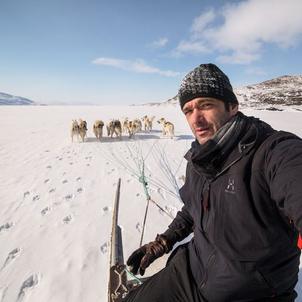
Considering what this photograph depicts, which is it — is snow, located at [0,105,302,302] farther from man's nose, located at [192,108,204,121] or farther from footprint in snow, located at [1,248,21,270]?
man's nose, located at [192,108,204,121]

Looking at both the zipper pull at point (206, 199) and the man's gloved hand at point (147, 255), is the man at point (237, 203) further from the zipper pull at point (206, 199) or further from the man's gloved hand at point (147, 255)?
the man's gloved hand at point (147, 255)

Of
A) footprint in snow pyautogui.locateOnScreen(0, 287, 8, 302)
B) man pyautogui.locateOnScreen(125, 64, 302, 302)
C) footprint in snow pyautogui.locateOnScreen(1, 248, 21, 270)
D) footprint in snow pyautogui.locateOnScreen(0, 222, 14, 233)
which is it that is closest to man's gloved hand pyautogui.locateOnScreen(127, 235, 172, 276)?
man pyautogui.locateOnScreen(125, 64, 302, 302)

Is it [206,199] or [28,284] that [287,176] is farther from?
[28,284]

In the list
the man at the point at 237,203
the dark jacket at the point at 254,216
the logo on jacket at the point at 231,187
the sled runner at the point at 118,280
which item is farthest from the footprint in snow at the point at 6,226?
A: the logo on jacket at the point at 231,187

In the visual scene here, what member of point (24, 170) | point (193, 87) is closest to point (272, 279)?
point (193, 87)

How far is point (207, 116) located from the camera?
6.24 ft

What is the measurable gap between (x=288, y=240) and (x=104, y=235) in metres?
3.20

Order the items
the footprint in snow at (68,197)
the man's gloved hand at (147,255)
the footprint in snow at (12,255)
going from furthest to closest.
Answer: the footprint in snow at (68,197)
the footprint in snow at (12,255)
the man's gloved hand at (147,255)

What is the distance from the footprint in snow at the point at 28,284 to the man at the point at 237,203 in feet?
6.00

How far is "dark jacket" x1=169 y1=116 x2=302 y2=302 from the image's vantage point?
1391 mm

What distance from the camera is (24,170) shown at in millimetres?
7668

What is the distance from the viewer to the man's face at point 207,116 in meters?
1.88

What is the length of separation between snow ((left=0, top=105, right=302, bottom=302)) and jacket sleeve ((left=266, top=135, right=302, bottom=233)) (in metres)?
2.28

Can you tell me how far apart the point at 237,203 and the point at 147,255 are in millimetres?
1251
